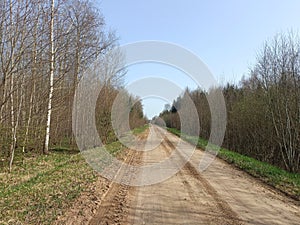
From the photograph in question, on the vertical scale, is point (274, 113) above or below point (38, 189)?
above

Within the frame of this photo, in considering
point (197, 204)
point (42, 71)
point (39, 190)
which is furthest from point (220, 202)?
point (42, 71)

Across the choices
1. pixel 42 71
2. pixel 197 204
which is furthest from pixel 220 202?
pixel 42 71

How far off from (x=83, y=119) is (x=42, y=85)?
4280mm

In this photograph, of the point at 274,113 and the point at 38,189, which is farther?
the point at 274,113

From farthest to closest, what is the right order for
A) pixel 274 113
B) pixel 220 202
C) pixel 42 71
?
pixel 274 113 < pixel 42 71 < pixel 220 202

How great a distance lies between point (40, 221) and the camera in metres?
4.47

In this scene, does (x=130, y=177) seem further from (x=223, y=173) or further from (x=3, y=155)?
(x=3, y=155)

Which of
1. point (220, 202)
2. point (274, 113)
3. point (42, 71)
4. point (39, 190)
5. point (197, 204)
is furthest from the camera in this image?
point (274, 113)

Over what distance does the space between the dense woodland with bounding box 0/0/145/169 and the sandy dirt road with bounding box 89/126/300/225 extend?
4.37 meters

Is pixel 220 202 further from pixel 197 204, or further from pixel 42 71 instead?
pixel 42 71

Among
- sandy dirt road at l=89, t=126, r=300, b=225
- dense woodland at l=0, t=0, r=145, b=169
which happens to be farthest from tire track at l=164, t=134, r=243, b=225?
dense woodland at l=0, t=0, r=145, b=169

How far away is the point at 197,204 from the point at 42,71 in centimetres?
776

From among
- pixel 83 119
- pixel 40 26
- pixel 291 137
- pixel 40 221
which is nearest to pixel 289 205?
pixel 40 221

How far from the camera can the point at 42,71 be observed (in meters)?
10.3
